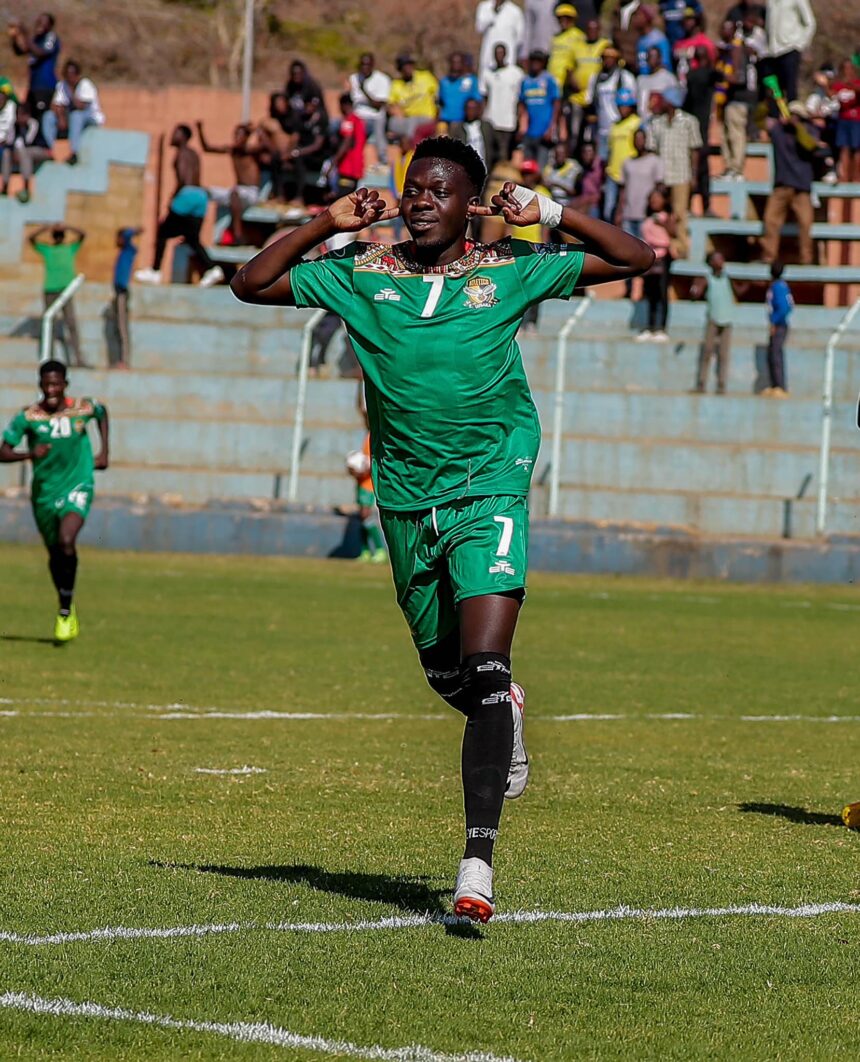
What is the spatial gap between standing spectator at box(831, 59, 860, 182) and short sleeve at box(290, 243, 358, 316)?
25.2 m

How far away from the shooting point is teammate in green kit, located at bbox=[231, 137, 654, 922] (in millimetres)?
6180

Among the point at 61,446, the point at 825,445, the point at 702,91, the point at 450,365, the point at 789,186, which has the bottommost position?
the point at 61,446

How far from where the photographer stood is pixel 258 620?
60.0ft

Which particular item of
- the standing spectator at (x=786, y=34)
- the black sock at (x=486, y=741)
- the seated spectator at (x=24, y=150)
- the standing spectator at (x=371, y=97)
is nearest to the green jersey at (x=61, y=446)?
the black sock at (x=486, y=741)

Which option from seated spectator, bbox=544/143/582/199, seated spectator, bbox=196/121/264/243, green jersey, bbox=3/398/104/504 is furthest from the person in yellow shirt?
green jersey, bbox=3/398/104/504

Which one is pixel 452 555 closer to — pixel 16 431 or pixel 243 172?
pixel 16 431

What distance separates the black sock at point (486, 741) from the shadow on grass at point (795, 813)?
2.65 metres

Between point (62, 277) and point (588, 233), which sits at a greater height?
point (62, 277)

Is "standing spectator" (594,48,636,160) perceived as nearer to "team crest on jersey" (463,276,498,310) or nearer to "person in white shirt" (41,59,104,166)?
"person in white shirt" (41,59,104,166)

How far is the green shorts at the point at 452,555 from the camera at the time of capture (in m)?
6.16

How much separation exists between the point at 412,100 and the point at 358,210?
2638cm

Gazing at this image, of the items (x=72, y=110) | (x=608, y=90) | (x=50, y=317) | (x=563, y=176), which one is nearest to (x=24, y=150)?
(x=72, y=110)

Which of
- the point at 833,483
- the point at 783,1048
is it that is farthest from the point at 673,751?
the point at 833,483

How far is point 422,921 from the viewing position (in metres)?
5.90
